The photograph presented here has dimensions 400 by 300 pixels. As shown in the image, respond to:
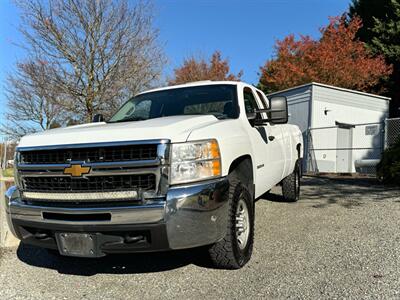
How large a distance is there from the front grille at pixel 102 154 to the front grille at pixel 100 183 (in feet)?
0.48

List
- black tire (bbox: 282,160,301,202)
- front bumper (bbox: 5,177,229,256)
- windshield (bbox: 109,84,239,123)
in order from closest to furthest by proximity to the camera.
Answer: front bumper (bbox: 5,177,229,256) < windshield (bbox: 109,84,239,123) < black tire (bbox: 282,160,301,202)

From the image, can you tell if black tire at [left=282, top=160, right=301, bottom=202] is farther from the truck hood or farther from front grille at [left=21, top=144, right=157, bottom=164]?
front grille at [left=21, top=144, right=157, bottom=164]

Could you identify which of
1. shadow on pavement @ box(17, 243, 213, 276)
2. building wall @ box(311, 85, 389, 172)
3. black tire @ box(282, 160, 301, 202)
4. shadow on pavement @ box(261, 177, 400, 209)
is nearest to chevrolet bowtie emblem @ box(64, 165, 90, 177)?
shadow on pavement @ box(17, 243, 213, 276)

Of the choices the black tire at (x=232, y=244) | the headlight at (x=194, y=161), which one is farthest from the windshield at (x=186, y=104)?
the headlight at (x=194, y=161)

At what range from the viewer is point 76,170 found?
3129mm

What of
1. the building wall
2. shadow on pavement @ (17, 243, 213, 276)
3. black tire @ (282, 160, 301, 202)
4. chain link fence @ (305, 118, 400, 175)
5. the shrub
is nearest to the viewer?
shadow on pavement @ (17, 243, 213, 276)

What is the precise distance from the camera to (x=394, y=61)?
78.1 ft

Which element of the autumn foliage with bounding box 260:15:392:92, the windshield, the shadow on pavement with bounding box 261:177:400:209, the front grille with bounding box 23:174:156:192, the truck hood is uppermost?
the autumn foliage with bounding box 260:15:392:92

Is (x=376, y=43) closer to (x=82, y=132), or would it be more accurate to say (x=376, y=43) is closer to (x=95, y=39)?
(x=95, y=39)

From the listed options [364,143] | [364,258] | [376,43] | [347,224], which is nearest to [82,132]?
[364,258]

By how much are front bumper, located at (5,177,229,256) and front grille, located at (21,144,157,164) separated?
37 cm

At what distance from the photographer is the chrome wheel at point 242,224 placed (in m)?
3.68

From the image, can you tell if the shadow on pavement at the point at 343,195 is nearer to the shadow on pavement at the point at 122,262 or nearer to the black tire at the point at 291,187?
the black tire at the point at 291,187

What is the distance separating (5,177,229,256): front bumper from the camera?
2.91 metres
